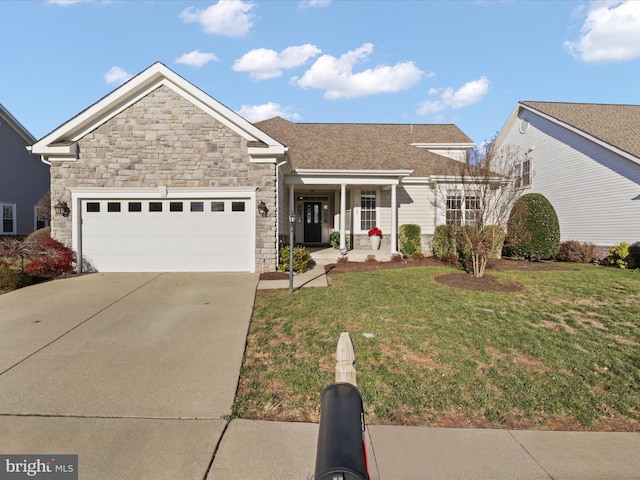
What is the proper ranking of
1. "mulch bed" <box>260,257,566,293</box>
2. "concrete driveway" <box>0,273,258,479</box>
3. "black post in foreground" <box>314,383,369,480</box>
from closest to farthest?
"black post in foreground" <box>314,383,369,480</box> < "concrete driveway" <box>0,273,258,479</box> < "mulch bed" <box>260,257,566,293</box>

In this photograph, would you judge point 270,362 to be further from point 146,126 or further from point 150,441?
point 146,126

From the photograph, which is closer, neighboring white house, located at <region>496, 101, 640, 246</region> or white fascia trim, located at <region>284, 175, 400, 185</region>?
neighboring white house, located at <region>496, 101, 640, 246</region>

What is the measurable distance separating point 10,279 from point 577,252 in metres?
18.3

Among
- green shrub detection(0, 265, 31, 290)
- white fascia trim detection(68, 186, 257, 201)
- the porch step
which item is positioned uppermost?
white fascia trim detection(68, 186, 257, 201)

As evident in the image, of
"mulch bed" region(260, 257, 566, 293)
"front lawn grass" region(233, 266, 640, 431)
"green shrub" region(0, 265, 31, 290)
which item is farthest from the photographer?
"green shrub" region(0, 265, 31, 290)

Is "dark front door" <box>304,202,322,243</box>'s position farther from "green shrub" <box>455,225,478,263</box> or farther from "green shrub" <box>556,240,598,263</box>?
"green shrub" <box>556,240,598,263</box>

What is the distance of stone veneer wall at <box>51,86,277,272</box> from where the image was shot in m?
10.9

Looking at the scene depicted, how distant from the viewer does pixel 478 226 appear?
31.3 feet

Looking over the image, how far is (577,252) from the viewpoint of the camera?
552 inches

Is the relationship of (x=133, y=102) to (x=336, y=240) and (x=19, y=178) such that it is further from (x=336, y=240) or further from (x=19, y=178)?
(x=19, y=178)

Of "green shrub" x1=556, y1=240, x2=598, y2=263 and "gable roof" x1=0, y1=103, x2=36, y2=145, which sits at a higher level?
"gable roof" x1=0, y1=103, x2=36, y2=145

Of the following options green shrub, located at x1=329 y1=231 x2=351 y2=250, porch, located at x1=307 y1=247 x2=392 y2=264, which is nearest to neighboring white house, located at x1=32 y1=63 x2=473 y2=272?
porch, located at x1=307 y1=247 x2=392 y2=264

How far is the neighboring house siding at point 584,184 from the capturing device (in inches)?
518

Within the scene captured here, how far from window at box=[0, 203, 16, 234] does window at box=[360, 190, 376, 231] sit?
18.4 metres
